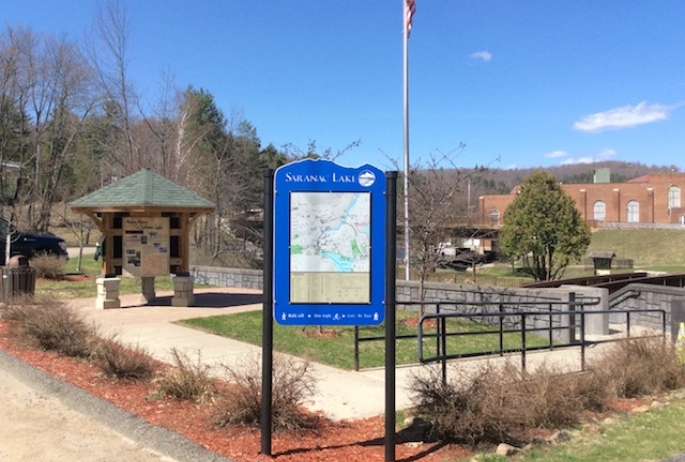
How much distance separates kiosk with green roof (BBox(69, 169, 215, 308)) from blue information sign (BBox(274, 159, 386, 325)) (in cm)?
933

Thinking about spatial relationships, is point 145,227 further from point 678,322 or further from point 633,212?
point 633,212

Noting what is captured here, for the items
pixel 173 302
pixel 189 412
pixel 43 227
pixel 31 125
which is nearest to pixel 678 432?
pixel 189 412

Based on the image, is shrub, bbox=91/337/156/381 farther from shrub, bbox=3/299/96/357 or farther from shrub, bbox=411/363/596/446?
shrub, bbox=411/363/596/446

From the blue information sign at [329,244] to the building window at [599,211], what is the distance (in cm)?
9612

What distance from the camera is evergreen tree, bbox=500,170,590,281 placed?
37.6 metres

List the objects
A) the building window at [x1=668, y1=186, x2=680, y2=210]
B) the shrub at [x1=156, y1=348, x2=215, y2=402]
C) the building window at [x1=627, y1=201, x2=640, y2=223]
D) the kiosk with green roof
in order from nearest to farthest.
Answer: the shrub at [x1=156, y1=348, x2=215, y2=402], the kiosk with green roof, the building window at [x1=668, y1=186, x2=680, y2=210], the building window at [x1=627, y1=201, x2=640, y2=223]

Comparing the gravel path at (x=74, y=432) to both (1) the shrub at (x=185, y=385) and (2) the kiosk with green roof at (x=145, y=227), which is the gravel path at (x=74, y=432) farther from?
(2) the kiosk with green roof at (x=145, y=227)

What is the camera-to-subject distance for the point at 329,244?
182 inches

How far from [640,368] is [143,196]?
10612 millimetres

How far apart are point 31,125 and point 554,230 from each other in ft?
104

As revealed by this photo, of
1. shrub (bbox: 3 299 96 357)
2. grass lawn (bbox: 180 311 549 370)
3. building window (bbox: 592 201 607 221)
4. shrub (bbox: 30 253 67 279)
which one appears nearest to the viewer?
shrub (bbox: 3 299 96 357)

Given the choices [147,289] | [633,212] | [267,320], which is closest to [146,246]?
[147,289]

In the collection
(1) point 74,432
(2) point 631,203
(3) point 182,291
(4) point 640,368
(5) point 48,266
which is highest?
(2) point 631,203

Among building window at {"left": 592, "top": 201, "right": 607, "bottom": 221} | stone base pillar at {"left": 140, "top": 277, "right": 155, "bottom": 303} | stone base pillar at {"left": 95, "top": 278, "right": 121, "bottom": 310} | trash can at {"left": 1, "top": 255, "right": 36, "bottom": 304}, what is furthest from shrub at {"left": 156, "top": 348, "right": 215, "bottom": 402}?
building window at {"left": 592, "top": 201, "right": 607, "bottom": 221}
